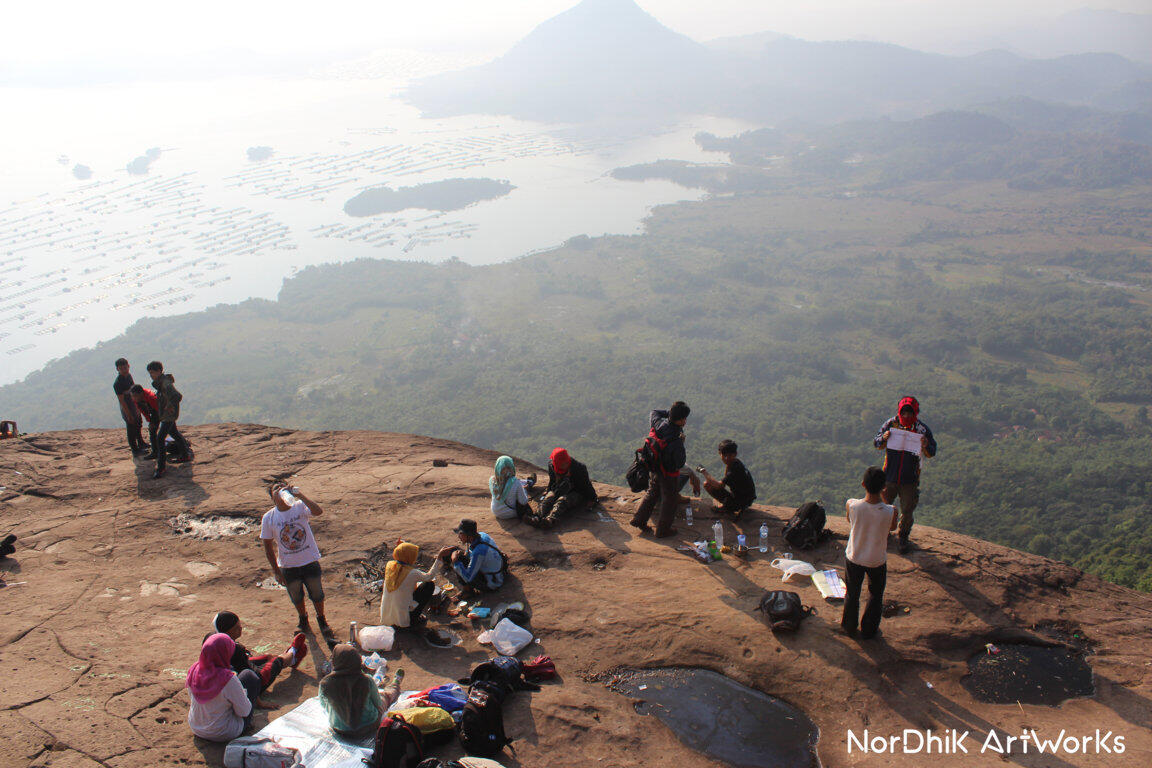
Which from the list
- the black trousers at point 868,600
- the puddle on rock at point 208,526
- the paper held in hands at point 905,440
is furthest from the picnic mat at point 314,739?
the paper held in hands at point 905,440

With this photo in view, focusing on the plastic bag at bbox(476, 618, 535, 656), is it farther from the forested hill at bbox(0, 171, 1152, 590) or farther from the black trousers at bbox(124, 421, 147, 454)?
the forested hill at bbox(0, 171, 1152, 590)

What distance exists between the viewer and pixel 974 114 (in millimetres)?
173500

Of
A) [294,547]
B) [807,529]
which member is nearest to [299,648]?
[294,547]

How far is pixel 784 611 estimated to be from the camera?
21.5 feet

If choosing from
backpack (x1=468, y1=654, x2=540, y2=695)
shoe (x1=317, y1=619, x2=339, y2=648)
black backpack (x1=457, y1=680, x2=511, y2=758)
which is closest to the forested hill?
backpack (x1=468, y1=654, x2=540, y2=695)

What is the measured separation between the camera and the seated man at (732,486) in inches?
348

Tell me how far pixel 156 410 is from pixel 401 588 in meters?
6.97

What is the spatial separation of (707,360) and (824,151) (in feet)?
436

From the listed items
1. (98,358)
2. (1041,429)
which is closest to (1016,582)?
(1041,429)

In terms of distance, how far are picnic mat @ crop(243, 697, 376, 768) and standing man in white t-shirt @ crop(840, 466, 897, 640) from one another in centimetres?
452

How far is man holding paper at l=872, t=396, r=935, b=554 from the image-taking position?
757 centimetres

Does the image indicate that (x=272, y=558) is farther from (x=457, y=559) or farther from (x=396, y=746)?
(x=396, y=746)

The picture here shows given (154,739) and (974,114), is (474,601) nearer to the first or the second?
(154,739)

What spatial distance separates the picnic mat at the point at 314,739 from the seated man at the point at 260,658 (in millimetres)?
528
